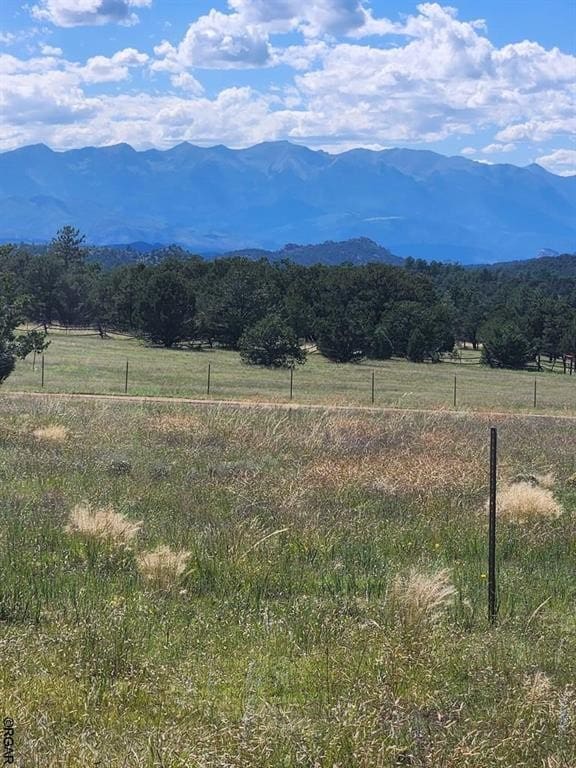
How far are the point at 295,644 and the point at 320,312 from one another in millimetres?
71718

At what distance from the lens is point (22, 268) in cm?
8938

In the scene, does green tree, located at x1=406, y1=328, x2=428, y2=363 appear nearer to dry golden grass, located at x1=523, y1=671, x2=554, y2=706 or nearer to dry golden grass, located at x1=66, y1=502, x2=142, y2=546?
dry golden grass, located at x1=66, y1=502, x2=142, y2=546

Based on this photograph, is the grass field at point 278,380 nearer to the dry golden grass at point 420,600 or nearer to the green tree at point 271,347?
the green tree at point 271,347

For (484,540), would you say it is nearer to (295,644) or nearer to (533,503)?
(533,503)

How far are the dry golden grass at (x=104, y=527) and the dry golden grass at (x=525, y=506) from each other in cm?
482

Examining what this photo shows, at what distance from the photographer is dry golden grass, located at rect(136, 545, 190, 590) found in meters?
7.70

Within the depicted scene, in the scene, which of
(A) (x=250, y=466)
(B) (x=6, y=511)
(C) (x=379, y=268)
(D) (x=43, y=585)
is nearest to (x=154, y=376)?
(A) (x=250, y=466)

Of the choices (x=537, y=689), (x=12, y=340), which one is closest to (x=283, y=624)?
(x=537, y=689)

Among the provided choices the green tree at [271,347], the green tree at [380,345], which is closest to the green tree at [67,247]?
the green tree at [380,345]

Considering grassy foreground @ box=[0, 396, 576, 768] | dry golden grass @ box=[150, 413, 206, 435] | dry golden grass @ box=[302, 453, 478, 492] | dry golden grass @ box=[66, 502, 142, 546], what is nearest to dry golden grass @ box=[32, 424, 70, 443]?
dry golden grass @ box=[150, 413, 206, 435]

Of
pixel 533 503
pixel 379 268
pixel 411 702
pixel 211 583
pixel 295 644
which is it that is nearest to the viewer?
pixel 411 702

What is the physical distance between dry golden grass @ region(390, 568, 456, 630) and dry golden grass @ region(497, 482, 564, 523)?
387 centimetres

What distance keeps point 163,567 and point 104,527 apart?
1331mm

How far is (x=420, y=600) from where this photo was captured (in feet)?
22.2
